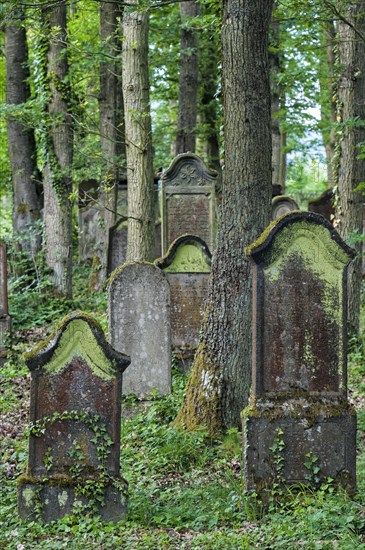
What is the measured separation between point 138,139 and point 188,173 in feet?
12.8

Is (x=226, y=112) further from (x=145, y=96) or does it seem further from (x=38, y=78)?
(x=38, y=78)

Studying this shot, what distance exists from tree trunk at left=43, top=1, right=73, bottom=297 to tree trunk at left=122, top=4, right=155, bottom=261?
4104 mm

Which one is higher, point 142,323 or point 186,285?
point 186,285

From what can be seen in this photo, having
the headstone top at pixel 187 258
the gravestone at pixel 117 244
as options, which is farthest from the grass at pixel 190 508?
the gravestone at pixel 117 244

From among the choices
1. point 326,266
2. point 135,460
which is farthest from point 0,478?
point 326,266

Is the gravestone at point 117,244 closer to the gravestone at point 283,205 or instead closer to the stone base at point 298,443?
the gravestone at point 283,205

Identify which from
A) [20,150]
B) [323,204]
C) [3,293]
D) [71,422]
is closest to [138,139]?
[3,293]

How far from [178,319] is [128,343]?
75.9 inches

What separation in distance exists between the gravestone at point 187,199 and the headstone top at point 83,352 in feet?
32.1

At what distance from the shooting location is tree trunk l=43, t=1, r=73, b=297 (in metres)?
16.8

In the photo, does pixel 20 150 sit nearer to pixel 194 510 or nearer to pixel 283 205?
pixel 283 205

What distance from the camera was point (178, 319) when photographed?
11.9 metres

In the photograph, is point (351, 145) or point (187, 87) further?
point (187, 87)

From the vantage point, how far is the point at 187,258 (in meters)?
12.0
